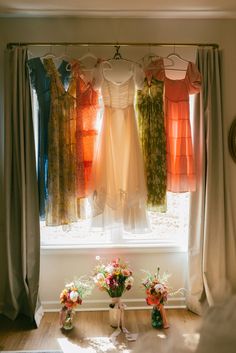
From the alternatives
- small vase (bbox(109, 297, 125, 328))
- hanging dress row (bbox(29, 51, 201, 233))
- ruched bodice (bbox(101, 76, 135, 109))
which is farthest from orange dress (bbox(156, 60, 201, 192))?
small vase (bbox(109, 297, 125, 328))

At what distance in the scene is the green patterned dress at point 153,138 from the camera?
9.60ft

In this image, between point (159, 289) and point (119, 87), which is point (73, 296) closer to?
point (159, 289)

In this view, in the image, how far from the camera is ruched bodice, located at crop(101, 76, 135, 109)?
9.50 feet

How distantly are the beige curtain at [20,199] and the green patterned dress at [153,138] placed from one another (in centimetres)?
89

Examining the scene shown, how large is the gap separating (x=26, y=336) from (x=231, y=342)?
242cm

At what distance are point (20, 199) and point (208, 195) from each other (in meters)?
1.53

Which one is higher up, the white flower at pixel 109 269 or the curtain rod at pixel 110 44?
the curtain rod at pixel 110 44

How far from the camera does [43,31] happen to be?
10.1 feet

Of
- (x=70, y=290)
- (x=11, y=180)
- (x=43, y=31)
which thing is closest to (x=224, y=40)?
(x=43, y=31)

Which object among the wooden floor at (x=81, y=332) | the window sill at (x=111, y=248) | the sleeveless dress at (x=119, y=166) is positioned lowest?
the wooden floor at (x=81, y=332)

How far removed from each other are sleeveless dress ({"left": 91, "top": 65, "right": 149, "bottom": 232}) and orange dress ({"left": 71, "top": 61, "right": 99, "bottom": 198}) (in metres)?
0.06

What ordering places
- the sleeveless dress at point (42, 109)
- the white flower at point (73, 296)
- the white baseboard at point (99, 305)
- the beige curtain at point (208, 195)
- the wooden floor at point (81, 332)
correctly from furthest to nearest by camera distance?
1. the white baseboard at point (99, 305)
2. the beige curtain at point (208, 195)
3. the sleeveless dress at point (42, 109)
4. the white flower at point (73, 296)
5. the wooden floor at point (81, 332)

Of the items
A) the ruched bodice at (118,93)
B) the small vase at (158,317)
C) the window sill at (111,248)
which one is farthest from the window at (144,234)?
the ruched bodice at (118,93)

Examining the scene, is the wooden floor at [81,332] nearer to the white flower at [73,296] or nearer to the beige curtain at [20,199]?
the beige curtain at [20,199]
